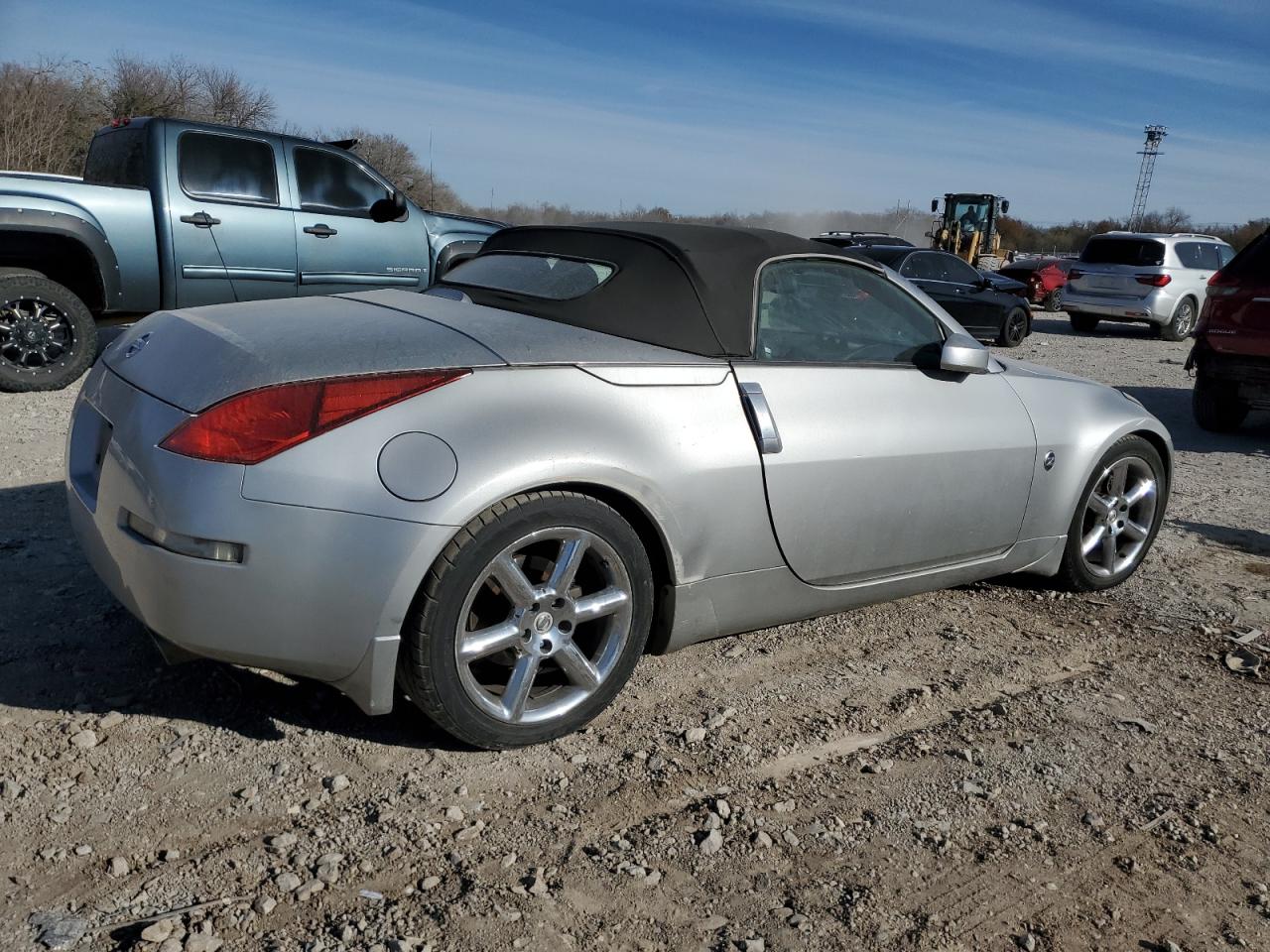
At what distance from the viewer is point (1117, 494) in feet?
15.3

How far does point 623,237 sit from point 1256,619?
3050 millimetres

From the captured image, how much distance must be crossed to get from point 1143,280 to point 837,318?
1552cm

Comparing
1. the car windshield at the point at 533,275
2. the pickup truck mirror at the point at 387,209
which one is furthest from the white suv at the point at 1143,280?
the car windshield at the point at 533,275

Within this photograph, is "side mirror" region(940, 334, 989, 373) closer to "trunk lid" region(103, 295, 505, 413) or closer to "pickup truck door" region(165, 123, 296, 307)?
"trunk lid" region(103, 295, 505, 413)

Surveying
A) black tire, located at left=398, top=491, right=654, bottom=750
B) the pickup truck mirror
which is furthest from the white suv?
black tire, located at left=398, top=491, right=654, bottom=750

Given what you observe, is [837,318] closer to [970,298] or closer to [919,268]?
[919,268]

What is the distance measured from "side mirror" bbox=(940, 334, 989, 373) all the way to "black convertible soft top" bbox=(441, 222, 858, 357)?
0.62 meters

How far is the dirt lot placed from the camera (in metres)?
2.35

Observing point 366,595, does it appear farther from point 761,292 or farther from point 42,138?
point 42,138

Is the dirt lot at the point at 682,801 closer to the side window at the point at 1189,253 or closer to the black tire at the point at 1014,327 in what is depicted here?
the black tire at the point at 1014,327

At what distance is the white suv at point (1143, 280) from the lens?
17203 mm

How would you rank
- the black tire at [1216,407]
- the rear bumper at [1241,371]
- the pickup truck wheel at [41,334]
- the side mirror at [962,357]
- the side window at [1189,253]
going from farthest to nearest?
the side window at [1189,253]
the black tire at [1216,407]
the rear bumper at [1241,371]
the pickup truck wheel at [41,334]
the side mirror at [962,357]

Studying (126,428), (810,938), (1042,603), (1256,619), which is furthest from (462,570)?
(1256,619)

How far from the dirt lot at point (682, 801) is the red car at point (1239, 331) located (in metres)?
4.84
